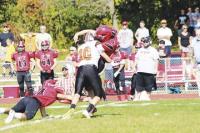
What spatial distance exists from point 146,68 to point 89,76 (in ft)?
19.9

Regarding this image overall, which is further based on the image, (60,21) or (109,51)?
(60,21)

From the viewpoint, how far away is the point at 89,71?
1274 cm

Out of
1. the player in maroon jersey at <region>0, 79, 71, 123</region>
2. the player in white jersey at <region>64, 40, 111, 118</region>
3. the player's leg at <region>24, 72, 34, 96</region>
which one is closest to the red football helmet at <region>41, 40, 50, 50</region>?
the player's leg at <region>24, 72, 34, 96</region>

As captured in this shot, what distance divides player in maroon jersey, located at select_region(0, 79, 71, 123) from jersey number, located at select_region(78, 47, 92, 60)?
2.73ft

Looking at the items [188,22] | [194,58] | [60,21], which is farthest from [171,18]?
[194,58]

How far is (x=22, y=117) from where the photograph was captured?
1277 cm

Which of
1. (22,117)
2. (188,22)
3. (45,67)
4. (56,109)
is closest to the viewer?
(22,117)

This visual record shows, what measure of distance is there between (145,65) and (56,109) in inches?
137

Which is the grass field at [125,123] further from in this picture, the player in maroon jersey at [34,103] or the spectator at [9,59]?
the spectator at [9,59]

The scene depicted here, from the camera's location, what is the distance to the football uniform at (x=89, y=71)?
12.7 metres

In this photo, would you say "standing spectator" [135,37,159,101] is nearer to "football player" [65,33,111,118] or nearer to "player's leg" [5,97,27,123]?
"football player" [65,33,111,118]

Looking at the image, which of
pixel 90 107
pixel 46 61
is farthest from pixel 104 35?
pixel 46 61

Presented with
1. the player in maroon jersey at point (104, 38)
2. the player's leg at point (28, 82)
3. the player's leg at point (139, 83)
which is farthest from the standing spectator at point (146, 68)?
the player in maroon jersey at point (104, 38)

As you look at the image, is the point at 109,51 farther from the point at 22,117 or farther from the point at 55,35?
the point at 55,35
